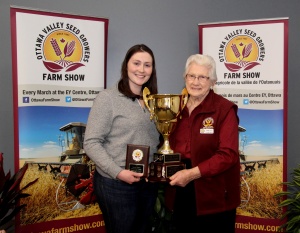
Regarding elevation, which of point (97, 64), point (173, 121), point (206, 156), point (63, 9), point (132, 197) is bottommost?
point (132, 197)

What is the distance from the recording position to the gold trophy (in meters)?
1.85

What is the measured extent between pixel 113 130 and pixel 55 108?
38.0 inches

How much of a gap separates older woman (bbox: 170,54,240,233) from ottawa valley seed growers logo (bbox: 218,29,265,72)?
1.12 metres

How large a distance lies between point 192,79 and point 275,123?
4.30ft

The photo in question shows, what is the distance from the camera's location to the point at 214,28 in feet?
9.82

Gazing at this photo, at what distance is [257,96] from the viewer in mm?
2918

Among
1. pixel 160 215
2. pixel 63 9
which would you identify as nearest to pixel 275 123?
pixel 160 215

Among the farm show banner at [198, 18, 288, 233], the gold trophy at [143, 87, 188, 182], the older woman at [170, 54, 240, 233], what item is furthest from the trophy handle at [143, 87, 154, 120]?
the farm show banner at [198, 18, 288, 233]

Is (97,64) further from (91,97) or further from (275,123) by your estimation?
(275,123)

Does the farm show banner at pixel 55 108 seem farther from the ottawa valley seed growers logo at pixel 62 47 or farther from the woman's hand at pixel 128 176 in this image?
the woman's hand at pixel 128 176

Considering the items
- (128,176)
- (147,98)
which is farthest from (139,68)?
(128,176)

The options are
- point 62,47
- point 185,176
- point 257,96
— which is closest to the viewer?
point 185,176

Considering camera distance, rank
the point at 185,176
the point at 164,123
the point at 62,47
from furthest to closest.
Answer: the point at 62,47, the point at 164,123, the point at 185,176

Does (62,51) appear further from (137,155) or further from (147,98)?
(137,155)
